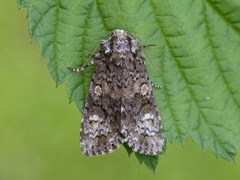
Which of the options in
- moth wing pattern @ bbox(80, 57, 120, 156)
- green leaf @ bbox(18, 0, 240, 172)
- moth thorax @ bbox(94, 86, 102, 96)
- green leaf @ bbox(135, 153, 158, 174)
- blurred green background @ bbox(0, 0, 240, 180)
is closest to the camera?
green leaf @ bbox(18, 0, 240, 172)

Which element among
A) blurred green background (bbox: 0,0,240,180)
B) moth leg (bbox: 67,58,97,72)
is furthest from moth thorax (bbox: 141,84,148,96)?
blurred green background (bbox: 0,0,240,180)

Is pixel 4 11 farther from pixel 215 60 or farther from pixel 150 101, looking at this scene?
pixel 215 60

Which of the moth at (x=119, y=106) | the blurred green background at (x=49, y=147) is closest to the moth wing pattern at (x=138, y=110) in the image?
the moth at (x=119, y=106)

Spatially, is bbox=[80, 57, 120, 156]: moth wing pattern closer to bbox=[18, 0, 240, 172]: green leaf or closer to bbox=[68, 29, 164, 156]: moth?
bbox=[68, 29, 164, 156]: moth

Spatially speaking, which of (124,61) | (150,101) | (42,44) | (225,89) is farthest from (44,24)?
(225,89)

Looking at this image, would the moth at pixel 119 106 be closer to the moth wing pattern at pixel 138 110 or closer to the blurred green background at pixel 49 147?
the moth wing pattern at pixel 138 110

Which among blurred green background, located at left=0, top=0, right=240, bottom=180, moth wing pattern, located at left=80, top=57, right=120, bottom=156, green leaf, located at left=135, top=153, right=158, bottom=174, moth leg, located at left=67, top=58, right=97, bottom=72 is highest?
moth leg, located at left=67, top=58, right=97, bottom=72
